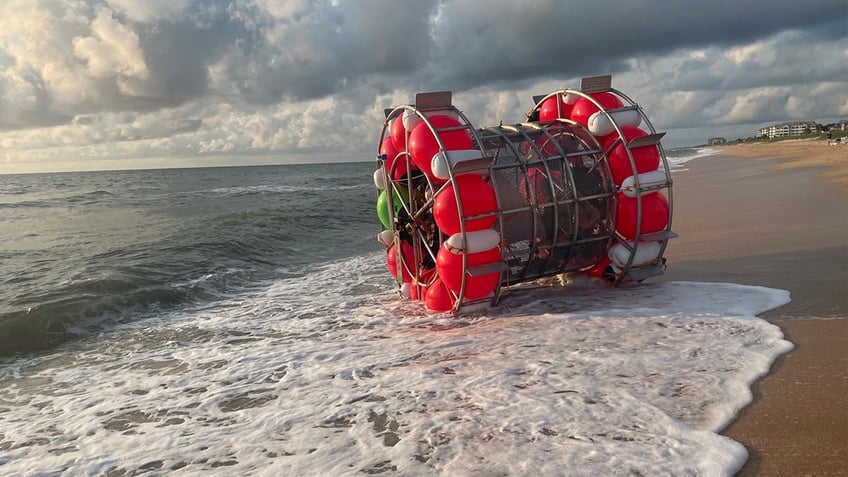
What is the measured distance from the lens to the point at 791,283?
7305 mm

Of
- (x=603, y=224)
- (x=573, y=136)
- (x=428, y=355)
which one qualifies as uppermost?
(x=573, y=136)

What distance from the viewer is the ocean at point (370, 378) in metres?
3.88

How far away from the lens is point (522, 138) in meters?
7.95

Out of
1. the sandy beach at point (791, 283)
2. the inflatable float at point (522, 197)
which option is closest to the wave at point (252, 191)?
the sandy beach at point (791, 283)

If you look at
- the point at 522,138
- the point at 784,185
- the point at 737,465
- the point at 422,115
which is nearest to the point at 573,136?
the point at 522,138

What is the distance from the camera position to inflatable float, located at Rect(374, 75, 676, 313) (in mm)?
6914

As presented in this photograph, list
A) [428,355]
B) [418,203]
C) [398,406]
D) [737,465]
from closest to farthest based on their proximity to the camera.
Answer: [737,465] < [398,406] < [428,355] < [418,203]

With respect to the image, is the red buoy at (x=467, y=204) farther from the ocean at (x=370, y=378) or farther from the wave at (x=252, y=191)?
the wave at (x=252, y=191)

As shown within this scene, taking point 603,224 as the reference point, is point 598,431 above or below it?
below

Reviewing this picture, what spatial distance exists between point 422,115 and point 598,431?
4.72 meters

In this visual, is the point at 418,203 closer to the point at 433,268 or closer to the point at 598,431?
the point at 433,268

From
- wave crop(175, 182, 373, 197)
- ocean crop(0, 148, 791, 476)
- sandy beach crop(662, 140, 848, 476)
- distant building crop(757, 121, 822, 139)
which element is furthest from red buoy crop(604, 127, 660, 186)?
distant building crop(757, 121, 822, 139)

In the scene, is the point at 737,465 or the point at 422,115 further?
the point at 422,115

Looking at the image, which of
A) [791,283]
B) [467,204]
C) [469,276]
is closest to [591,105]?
[467,204]
